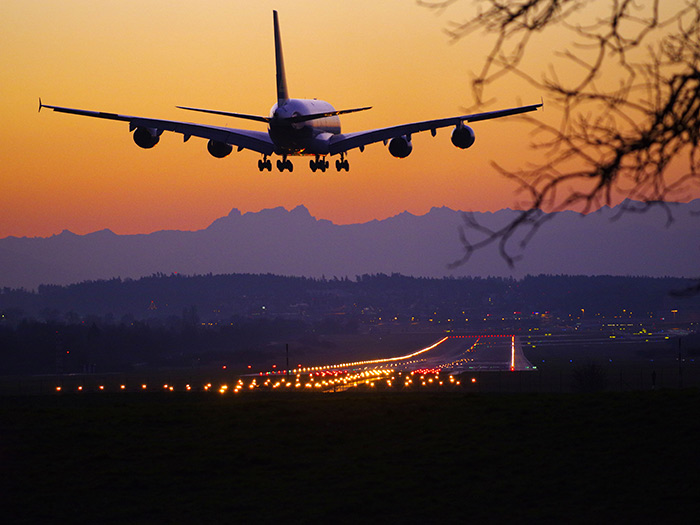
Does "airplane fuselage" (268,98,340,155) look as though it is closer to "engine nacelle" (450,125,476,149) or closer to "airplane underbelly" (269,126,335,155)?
"airplane underbelly" (269,126,335,155)

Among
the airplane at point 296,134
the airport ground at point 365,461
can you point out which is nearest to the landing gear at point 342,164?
the airplane at point 296,134

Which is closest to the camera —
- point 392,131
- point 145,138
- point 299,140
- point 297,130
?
point 145,138

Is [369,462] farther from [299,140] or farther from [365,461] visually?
[299,140]

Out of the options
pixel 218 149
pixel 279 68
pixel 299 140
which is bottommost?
pixel 218 149

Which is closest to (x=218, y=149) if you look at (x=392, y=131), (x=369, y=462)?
(x=392, y=131)

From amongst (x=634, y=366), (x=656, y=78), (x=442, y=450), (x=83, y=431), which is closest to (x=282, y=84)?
(x=83, y=431)

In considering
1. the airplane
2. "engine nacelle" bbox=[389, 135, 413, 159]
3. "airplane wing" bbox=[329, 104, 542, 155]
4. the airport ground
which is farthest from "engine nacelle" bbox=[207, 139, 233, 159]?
the airport ground

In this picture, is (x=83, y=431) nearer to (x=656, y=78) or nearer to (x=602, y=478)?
(x=602, y=478)

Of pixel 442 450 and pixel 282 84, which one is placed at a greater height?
pixel 282 84
